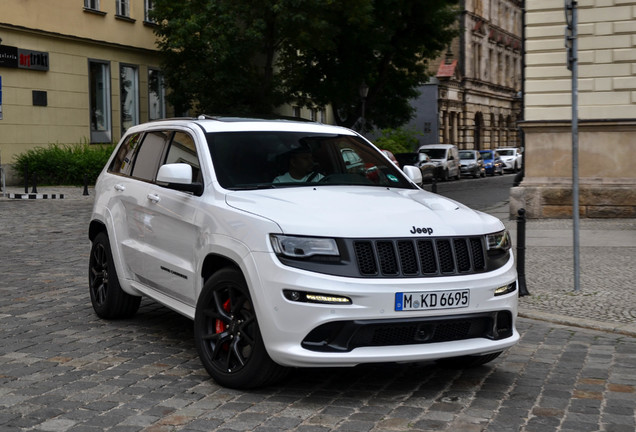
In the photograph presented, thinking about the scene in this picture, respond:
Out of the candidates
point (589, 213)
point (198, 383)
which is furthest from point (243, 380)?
point (589, 213)

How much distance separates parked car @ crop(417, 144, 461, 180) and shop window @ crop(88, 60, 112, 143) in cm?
1556

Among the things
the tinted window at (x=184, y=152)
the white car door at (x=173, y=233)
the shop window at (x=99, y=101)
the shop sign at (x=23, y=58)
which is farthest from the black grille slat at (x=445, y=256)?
the shop window at (x=99, y=101)

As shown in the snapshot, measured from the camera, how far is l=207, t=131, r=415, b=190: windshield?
6.48m

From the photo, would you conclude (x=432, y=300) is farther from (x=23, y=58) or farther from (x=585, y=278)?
(x=23, y=58)

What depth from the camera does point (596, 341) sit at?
24.4 ft

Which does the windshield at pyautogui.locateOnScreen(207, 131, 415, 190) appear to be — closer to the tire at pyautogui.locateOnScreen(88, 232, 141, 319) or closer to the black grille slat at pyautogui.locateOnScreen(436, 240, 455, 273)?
the black grille slat at pyautogui.locateOnScreen(436, 240, 455, 273)

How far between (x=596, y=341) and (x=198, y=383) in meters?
3.23

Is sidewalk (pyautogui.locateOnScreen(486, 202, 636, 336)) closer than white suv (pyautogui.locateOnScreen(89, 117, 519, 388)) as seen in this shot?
No

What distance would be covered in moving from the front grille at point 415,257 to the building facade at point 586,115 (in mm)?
13579

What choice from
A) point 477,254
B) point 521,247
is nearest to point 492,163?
point 521,247

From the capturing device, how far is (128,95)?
3522 centimetres

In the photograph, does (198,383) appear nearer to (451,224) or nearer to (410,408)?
(410,408)

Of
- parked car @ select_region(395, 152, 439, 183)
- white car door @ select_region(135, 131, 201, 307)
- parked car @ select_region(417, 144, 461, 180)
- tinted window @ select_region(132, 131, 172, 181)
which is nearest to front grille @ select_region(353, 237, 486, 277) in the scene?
white car door @ select_region(135, 131, 201, 307)

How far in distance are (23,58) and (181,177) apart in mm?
25318
